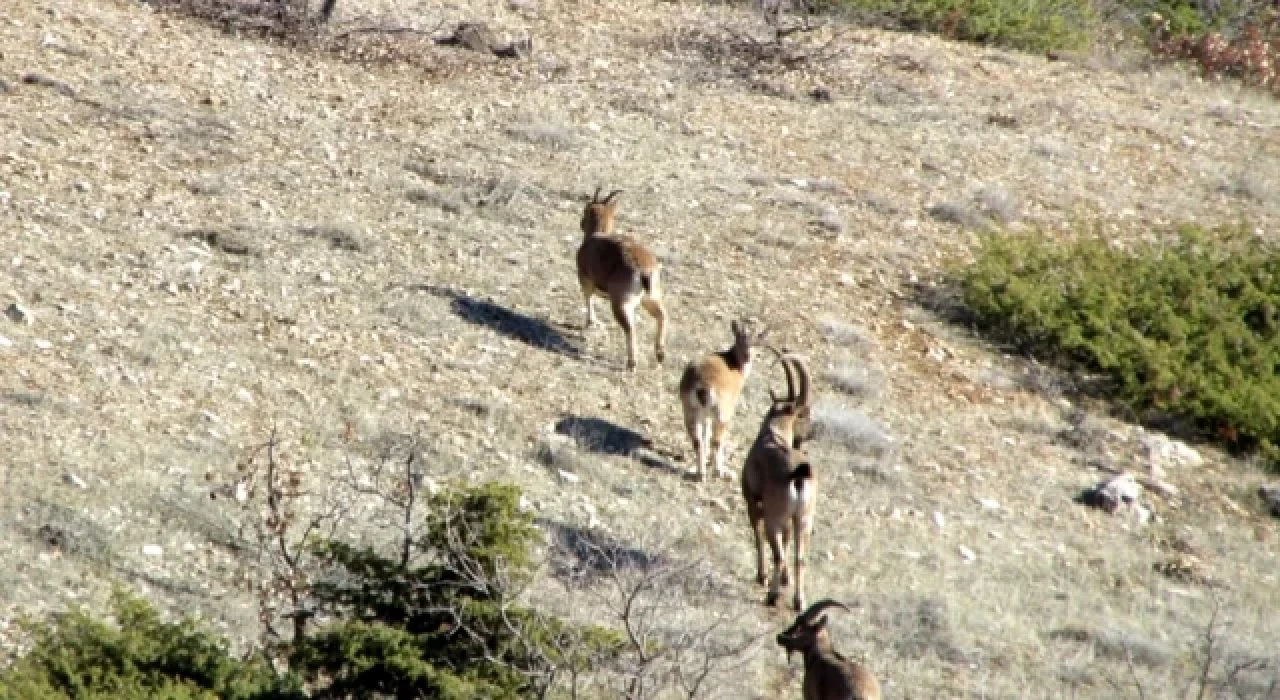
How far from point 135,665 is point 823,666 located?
145 inches

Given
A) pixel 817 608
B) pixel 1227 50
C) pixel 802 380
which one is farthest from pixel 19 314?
pixel 1227 50

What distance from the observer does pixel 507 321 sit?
1661cm

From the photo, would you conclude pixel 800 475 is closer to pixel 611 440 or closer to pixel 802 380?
pixel 802 380

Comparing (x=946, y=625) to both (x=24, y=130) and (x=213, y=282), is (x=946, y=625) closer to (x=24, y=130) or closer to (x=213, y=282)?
(x=213, y=282)

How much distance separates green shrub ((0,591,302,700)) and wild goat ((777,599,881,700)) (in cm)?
288

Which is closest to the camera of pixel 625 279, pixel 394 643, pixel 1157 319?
pixel 394 643

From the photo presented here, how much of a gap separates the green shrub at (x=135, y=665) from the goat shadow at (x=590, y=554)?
136 inches

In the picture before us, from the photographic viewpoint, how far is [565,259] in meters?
18.2

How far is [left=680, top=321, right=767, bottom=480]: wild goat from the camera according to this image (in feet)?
47.0

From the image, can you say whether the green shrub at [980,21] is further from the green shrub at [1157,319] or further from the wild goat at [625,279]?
the wild goat at [625,279]

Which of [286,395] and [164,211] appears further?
[164,211]

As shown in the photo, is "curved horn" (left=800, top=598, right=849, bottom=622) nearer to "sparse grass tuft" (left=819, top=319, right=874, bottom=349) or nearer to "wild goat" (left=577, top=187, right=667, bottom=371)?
"wild goat" (left=577, top=187, right=667, bottom=371)

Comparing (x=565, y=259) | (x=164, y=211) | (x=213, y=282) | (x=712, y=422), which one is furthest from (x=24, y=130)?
(x=712, y=422)

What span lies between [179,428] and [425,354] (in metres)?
2.93
